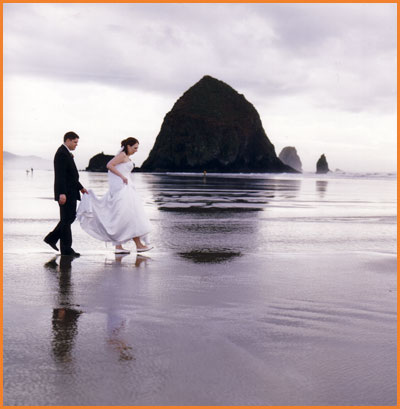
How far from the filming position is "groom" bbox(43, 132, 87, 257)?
8000mm

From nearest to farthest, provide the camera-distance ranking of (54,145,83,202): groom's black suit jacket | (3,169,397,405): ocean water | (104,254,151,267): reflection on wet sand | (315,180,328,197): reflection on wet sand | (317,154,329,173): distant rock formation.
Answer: (3,169,397,405): ocean water
(104,254,151,267): reflection on wet sand
(54,145,83,202): groom's black suit jacket
(315,180,328,197): reflection on wet sand
(317,154,329,173): distant rock formation

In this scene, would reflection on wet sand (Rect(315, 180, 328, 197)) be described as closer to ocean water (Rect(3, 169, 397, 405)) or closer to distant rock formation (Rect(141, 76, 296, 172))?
ocean water (Rect(3, 169, 397, 405))

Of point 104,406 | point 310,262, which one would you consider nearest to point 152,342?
point 104,406

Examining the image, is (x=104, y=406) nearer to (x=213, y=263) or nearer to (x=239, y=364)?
(x=239, y=364)

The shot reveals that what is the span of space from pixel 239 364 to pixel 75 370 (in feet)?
3.50

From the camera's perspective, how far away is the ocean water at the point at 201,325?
122 inches

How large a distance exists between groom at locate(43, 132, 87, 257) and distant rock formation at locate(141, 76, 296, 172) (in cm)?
13603

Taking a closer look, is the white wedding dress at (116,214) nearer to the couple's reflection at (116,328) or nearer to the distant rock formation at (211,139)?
the couple's reflection at (116,328)

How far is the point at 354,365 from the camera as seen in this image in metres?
3.51

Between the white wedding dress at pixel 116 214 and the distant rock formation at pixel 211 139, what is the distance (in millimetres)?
135892

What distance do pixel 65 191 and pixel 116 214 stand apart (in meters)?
0.87

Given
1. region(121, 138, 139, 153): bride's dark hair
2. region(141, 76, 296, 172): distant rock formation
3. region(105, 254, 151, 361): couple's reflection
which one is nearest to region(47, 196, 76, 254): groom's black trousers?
region(121, 138, 139, 153): bride's dark hair

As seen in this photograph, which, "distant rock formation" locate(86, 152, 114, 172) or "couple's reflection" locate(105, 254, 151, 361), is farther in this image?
"distant rock formation" locate(86, 152, 114, 172)

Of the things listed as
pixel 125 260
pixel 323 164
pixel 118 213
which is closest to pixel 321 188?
pixel 118 213
